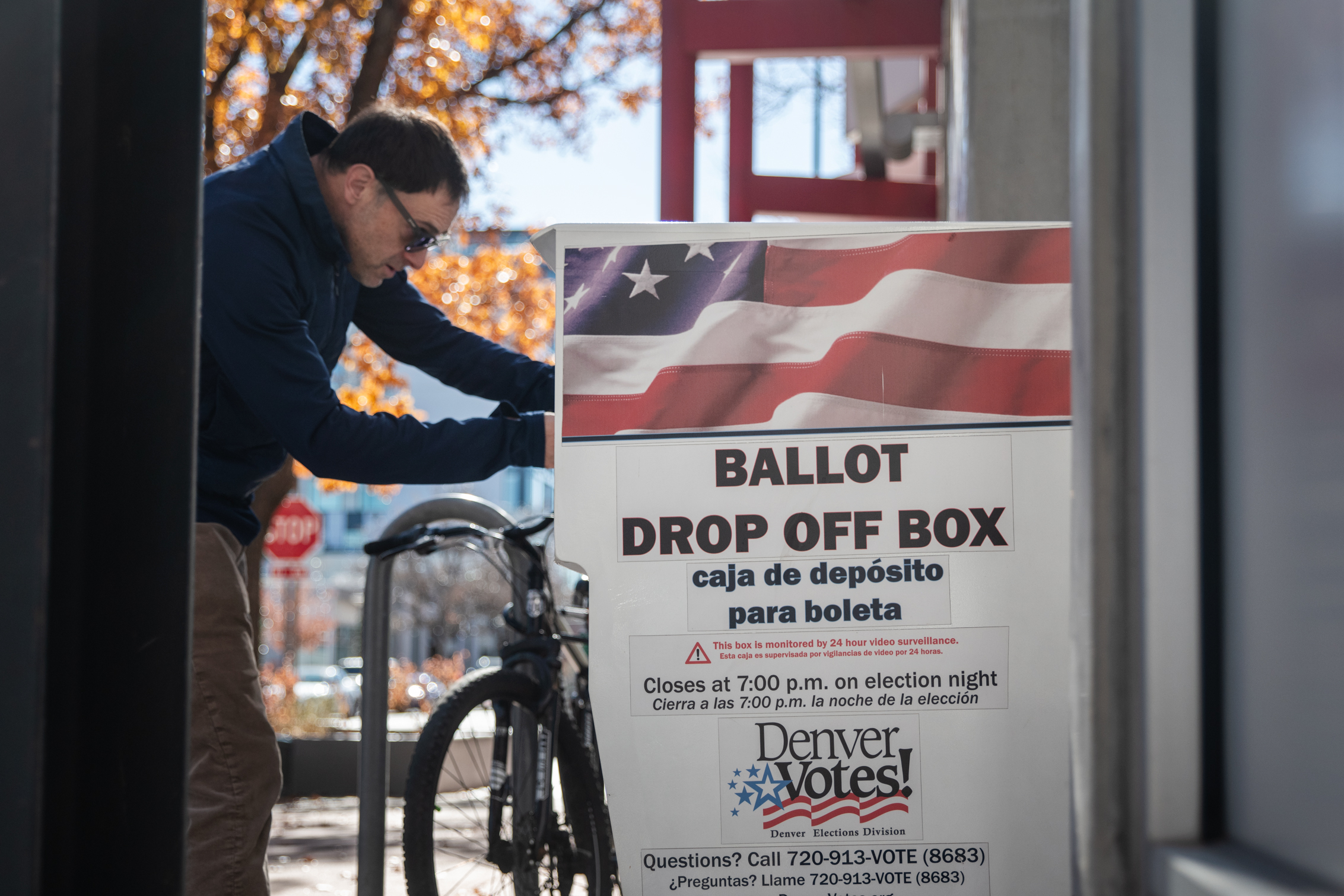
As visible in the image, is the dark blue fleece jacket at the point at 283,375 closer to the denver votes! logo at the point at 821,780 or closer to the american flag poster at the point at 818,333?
the american flag poster at the point at 818,333

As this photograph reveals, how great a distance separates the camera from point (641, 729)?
237 centimetres

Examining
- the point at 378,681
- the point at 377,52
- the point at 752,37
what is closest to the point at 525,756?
the point at 378,681

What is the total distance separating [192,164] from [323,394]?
126cm

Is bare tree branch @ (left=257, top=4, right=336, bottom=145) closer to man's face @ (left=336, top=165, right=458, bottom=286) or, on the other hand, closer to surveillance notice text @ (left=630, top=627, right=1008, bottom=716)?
man's face @ (left=336, top=165, right=458, bottom=286)

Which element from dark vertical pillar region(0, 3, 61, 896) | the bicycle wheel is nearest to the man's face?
the bicycle wheel

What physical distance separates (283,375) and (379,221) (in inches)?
22.4

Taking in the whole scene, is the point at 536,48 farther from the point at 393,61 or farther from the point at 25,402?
the point at 25,402

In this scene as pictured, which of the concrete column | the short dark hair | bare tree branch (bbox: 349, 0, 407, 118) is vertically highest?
bare tree branch (bbox: 349, 0, 407, 118)

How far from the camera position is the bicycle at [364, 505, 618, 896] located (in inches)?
118

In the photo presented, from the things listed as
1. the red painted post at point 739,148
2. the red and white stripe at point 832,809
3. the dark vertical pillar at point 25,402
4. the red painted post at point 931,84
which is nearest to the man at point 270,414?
the red and white stripe at point 832,809

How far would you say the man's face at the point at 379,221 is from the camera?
10.0ft

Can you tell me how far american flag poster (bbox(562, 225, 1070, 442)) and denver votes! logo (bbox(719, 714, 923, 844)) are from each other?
578mm

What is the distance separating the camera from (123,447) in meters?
1.40

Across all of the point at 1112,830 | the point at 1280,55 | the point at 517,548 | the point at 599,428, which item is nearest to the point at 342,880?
the point at 517,548
